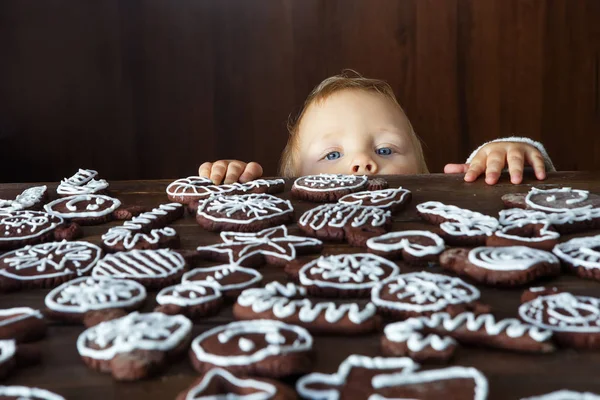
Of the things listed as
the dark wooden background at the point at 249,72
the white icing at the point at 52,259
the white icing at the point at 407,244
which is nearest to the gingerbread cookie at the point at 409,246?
the white icing at the point at 407,244

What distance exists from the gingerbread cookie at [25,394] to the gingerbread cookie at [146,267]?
0.68ft

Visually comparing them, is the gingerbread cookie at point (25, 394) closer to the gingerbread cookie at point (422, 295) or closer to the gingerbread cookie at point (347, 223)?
the gingerbread cookie at point (422, 295)

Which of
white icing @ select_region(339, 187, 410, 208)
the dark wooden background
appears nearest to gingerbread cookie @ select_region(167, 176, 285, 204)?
white icing @ select_region(339, 187, 410, 208)

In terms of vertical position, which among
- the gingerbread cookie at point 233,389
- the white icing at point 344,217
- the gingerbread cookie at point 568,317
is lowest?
the gingerbread cookie at point 233,389

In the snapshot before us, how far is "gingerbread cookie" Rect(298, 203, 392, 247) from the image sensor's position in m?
0.82

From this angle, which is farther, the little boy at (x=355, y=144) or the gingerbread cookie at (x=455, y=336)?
the little boy at (x=355, y=144)

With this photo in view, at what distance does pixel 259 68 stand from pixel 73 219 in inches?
77.7

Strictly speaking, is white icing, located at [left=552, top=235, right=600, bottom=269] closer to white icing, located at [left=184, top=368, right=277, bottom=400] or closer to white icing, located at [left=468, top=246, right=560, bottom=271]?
white icing, located at [left=468, top=246, right=560, bottom=271]

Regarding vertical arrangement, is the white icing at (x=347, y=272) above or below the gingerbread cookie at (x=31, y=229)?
below

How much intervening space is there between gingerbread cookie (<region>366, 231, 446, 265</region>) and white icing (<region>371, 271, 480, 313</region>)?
0.08m

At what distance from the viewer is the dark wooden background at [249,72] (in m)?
2.75

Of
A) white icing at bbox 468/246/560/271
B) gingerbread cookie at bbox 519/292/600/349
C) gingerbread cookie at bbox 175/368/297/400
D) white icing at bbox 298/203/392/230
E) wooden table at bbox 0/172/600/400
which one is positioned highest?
white icing at bbox 298/203/392/230

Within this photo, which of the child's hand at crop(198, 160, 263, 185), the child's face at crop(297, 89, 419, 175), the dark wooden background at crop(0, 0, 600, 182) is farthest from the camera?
the dark wooden background at crop(0, 0, 600, 182)

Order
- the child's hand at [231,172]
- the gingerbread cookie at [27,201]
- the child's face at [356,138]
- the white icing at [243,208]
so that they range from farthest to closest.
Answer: the child's face at [356,138] < the child's hand at [231,172] < the gingerbread cookie at [27,201] < the white icing at [243,208]
